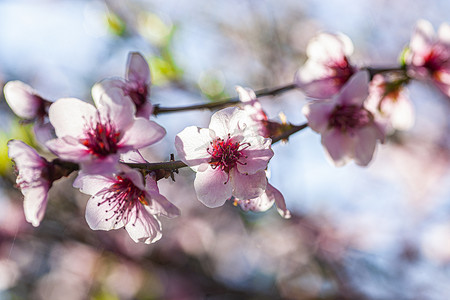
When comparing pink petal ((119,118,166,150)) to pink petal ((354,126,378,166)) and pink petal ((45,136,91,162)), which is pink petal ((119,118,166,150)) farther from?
pink petal ((354,126,378,166))

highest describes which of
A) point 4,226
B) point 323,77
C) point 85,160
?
point 323,77

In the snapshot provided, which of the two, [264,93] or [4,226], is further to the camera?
[4,226]

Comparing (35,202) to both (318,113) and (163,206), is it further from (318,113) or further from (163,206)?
(318,113)

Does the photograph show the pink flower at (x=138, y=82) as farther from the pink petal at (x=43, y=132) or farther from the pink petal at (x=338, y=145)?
the pink petal at (x=338, y=145)

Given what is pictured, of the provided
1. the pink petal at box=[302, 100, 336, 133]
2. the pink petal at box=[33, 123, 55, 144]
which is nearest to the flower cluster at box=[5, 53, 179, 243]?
the pink petal at box=[33, 123, 55, 144]

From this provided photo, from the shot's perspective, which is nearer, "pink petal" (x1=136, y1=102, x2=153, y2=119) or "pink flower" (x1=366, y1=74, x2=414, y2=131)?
"pink petal" (x1=136, y1=102, x2=153, y2=119)

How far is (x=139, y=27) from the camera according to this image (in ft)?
6.73

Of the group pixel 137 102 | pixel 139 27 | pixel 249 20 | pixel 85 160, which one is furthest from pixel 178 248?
pixel 85 160

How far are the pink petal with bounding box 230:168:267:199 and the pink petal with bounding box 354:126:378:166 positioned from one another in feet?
1.11

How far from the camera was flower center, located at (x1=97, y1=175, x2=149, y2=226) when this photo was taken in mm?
968

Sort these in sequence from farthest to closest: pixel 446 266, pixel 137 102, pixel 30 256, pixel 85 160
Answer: pixel 446 266 → pixel 30 256 → pixel 137 102 → pixel 85 160

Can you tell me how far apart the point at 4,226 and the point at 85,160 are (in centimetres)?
256

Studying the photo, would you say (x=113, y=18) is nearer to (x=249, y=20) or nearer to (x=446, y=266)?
(x=249, y=20)

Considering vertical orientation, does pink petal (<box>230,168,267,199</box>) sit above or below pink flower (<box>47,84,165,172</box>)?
above
